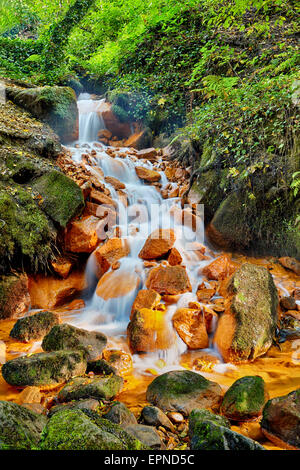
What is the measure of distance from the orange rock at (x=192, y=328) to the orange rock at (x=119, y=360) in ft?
2.59

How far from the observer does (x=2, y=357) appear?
10.1ft

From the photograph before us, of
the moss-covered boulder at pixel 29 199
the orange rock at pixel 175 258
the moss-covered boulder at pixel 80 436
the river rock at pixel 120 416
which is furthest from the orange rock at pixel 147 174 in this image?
the moss-covered boulder at pixel 80 436

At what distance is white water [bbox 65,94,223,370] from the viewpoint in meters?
4.07

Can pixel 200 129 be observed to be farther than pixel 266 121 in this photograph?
Yes

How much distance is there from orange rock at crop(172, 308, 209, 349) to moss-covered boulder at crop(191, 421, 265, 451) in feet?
6.19

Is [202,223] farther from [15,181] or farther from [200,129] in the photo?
[15,181]

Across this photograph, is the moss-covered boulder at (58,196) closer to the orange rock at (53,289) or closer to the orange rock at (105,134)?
the orange rock at (53,289)

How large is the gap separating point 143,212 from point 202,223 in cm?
157

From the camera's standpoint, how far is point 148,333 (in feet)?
11.8

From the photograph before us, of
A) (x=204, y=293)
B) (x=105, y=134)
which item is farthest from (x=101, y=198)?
(x=105, y=134)

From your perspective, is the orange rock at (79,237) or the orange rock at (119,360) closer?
the orange rock at (119,360)

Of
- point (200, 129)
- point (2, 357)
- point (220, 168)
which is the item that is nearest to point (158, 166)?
point (200, 129)

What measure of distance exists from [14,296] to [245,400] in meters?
3.71

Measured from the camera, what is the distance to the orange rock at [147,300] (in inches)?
158
